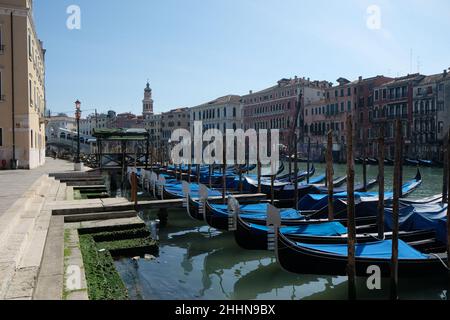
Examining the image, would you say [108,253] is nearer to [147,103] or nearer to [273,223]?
[273,223]

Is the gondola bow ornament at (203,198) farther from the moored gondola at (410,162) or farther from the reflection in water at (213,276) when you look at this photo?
the moored gondola at (410,162)

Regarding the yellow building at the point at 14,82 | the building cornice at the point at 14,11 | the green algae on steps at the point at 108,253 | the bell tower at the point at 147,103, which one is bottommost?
the green algae on steps at the point at 108,253

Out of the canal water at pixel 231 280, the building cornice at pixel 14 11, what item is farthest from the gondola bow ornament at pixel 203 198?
the building cornice at pixel 14 11

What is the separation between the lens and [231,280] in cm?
620

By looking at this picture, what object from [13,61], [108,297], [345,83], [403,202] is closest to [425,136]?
[345,83]

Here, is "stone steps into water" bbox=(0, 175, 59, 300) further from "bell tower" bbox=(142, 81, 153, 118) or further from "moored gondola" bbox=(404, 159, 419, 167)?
"bell tower" bbox=(142, 81, 153, 118)

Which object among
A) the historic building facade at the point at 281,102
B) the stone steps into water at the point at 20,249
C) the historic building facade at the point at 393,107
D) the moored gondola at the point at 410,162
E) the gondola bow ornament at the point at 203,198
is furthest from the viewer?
the historic building facade at the point at 281,102

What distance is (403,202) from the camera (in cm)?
864

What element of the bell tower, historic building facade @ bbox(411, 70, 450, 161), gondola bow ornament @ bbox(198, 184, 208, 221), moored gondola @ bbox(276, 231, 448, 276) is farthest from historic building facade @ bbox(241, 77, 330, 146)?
moored gondola @ bbox(276, 231, 448, 276)

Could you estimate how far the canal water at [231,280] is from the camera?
18.1 feet

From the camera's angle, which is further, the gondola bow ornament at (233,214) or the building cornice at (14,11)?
the building cornice at (14,11)

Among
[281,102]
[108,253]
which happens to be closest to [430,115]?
[281,102]

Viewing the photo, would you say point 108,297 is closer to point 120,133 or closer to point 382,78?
point 120,133

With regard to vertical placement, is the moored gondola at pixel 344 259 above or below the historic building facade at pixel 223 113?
below
